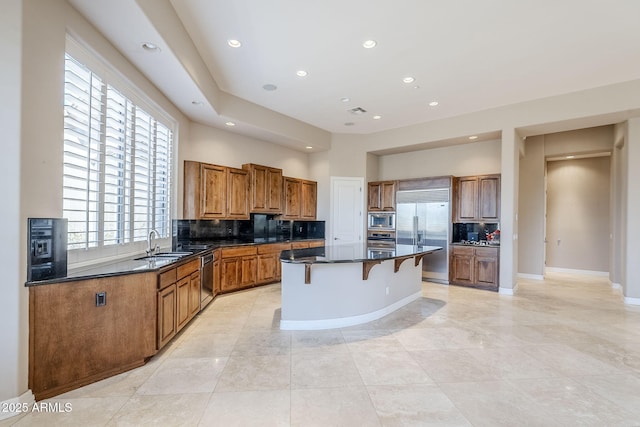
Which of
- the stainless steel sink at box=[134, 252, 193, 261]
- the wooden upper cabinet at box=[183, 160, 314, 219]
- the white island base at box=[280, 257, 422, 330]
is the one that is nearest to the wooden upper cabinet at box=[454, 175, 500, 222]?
the white island base at box=[280, 257, 422, 330]

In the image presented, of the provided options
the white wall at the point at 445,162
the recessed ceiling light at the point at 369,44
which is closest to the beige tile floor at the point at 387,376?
the white wall at the point at 445,162

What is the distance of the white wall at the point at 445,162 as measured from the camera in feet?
20.1

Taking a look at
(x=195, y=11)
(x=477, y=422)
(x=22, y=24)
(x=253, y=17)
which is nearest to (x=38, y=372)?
(x=22, y=24)

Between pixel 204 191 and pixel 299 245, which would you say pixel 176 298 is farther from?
pixel 299 245

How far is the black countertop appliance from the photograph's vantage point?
6.95 feet

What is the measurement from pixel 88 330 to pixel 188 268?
1.27 m

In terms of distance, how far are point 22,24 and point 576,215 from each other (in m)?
9.83

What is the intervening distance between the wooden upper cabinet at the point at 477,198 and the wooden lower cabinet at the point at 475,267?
59cm

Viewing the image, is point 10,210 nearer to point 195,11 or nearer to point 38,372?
point 38,372

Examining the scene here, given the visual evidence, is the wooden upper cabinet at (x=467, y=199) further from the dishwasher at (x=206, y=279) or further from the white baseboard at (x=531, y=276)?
the dishwasher at (x=206, y=279)

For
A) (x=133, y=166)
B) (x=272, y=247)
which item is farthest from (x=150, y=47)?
(x=272, y=247)

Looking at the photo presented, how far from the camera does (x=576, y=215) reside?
7.37 m

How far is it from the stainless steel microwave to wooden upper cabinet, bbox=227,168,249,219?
2.90 meters

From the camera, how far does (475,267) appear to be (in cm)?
573
